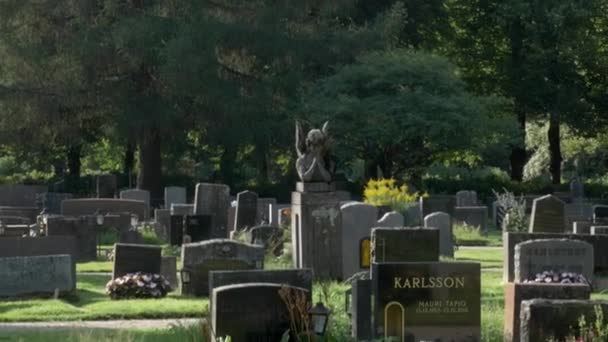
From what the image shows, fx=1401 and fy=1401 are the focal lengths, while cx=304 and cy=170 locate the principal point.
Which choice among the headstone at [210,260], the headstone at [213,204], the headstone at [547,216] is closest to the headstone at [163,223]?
the headstone at [213,204]

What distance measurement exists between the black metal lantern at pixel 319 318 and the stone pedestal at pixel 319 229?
9.13 m

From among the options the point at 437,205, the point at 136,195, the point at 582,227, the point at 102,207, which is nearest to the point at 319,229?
the point at 582,227

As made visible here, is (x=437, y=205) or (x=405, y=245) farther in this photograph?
(x=437, y=205)

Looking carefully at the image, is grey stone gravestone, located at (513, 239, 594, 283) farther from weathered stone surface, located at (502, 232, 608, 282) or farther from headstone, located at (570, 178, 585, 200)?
headstone, located at (570, 178, 585, 200)

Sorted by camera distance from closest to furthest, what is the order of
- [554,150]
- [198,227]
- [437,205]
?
[198,227] → [437,205] → [554,150]

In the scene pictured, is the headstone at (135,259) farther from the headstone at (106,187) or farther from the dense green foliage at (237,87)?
the headstone at (106,187)

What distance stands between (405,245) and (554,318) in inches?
325

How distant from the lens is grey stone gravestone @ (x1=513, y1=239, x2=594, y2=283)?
70.6ft

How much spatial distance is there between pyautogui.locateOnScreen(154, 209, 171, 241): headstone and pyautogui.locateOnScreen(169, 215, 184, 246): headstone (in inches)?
15.9

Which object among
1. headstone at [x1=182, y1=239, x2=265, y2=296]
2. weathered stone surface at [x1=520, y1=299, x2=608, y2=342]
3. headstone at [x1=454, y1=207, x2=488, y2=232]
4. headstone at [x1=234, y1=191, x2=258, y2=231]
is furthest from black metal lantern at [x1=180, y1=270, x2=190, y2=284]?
headstone at [x1=454, y1=207, x2=488, y2=232]

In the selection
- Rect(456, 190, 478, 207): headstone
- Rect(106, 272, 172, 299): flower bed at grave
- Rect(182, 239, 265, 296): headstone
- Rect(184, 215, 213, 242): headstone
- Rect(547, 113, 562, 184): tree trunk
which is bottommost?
Rect(106, 272, 172, 299): flower bed at grave

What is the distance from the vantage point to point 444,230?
96.8ft

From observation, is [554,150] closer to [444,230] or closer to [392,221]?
[444,230]

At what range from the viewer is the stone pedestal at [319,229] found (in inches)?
930
